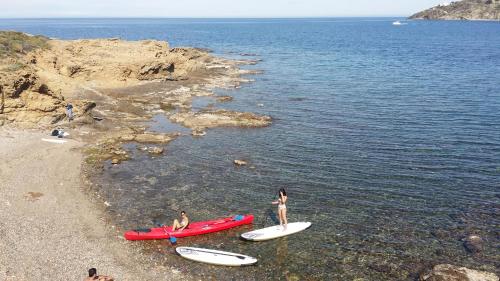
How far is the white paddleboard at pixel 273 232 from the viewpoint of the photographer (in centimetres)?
2366

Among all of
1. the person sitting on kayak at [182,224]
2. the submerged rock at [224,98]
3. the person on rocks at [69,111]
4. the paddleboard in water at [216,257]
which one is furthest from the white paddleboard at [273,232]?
the submerged rock at [224,98]

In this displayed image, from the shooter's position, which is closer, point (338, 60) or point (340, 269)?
point (340, 269)

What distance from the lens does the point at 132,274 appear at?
66.8 ft

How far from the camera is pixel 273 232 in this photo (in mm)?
24016

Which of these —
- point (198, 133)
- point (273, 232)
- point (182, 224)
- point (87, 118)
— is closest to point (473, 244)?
point (273, 232)

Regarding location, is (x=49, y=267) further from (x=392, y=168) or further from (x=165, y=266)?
(x=392, y=168)

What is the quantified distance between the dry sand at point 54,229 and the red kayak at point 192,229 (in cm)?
74

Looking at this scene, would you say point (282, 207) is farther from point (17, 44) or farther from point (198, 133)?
point (17, 44)

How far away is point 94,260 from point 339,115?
1312 inches

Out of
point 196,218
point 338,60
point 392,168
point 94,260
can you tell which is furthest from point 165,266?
point 338,60

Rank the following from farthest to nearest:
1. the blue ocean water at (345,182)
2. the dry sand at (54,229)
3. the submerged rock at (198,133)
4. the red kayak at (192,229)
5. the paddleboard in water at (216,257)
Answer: the submerged rock at (198,133), the red kayak at (192,229), the blue ocean water at (345,182), the paddleboard in water at (216,257), the dry sand at (54,229)

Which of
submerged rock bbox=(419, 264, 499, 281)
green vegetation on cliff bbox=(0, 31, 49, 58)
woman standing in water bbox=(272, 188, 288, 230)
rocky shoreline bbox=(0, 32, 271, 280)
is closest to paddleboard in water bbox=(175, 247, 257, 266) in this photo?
rocky shoreline bbox=(0, 32, 271, 280)

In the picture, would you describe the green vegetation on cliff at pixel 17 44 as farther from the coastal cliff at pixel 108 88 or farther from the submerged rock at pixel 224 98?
the submerged rock at pixel 224 98

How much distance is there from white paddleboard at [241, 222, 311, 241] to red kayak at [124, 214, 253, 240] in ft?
4.02
